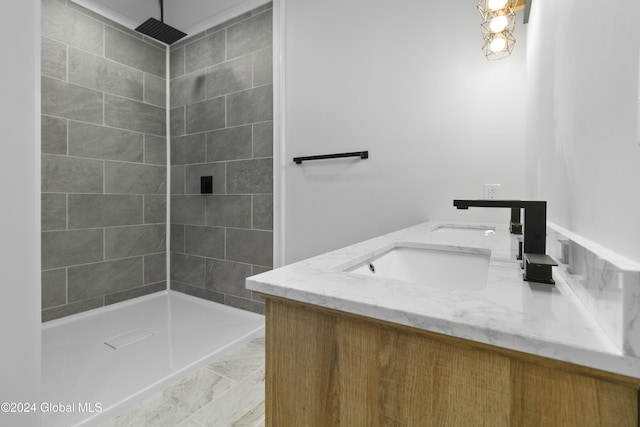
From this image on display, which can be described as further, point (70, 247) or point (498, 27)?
point (70, 247)

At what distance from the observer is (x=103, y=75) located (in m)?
2.27

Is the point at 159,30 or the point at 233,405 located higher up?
the point at 159,30

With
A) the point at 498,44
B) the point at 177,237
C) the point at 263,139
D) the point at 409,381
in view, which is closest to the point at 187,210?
the point at 177,237

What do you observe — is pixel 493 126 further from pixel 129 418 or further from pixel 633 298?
pixel 129 418

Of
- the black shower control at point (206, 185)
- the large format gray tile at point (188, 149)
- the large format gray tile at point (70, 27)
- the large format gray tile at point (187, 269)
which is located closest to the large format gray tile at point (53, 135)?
the large format gray tile at point (70, 27)

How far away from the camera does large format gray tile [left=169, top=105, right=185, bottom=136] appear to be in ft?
8.64

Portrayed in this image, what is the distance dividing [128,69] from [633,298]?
3049 mm

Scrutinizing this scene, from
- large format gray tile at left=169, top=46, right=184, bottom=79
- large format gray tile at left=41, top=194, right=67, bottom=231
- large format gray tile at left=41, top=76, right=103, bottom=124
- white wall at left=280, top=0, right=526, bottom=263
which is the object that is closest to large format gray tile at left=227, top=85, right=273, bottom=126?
white wall at left=280, top=0, right=526, bottom=263

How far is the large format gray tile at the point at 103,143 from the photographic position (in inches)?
84.2

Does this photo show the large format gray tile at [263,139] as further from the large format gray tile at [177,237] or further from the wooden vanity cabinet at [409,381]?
the wooden vanity cabinet at [409,381]

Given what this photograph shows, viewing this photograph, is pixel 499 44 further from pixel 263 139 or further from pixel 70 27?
pixel 70 27

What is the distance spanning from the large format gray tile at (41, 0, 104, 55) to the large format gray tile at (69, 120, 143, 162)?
1.81ft

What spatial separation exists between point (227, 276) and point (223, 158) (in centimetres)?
93

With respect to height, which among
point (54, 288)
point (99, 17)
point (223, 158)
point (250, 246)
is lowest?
point (54, 288)
